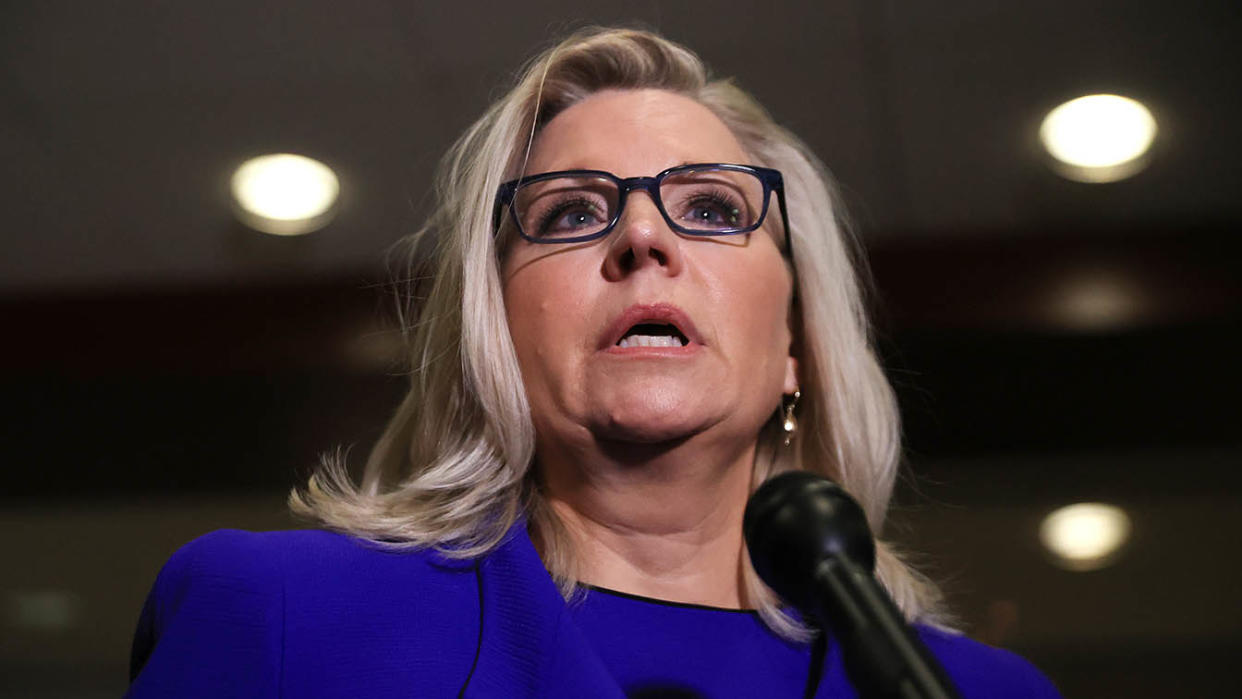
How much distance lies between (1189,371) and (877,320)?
786 mm

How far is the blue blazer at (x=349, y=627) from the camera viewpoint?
1016 mm

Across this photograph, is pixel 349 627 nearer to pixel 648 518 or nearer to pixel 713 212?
pixel 648 518

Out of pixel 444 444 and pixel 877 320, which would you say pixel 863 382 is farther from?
pixel 877 320

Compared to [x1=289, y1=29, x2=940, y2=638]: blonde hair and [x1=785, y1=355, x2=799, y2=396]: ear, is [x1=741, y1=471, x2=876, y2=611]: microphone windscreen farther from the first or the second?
[x1=785, y1=355, x2=799, y2=396]: ear

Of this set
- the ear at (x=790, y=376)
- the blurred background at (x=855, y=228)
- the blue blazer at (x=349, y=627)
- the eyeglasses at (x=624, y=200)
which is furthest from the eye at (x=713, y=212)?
the blurred background at (x=855, y=228)

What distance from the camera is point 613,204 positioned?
1361 mm

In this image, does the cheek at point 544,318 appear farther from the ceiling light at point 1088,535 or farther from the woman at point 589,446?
the ceiling light at point 1088,535

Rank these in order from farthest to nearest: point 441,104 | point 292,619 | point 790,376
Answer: point 441,104 → point 790,376 → point 292,619

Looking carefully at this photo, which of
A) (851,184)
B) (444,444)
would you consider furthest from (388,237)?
(444,444)

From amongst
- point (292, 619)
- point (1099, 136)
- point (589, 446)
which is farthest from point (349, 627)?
point (1099, 136)

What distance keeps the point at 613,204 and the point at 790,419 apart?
0.41 metres

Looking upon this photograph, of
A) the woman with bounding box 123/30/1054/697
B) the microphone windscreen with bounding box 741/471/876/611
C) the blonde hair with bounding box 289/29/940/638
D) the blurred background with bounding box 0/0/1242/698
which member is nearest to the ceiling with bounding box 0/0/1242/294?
the blurred background with bounding box 0/0/1242/698

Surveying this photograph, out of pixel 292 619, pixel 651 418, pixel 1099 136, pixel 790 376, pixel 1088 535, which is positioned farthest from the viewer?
pixel 1088 535

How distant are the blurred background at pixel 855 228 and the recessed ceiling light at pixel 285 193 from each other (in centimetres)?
3
